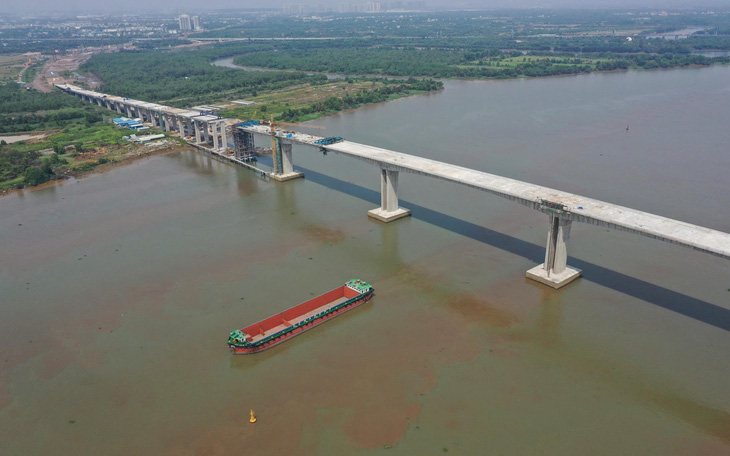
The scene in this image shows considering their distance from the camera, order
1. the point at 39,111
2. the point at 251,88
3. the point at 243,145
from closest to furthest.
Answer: the point at 243,145
the point at 39,111
the point at 251,88

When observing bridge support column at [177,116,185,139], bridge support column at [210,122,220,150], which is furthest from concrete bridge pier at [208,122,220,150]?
bridge support column at [177,116,185,139]

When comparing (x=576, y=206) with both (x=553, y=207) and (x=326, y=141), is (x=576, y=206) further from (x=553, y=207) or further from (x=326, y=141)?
(x=326, y=141)

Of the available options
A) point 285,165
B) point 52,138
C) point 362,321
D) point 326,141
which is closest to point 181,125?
point 52,138

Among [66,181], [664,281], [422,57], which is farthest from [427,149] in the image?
[422,57]

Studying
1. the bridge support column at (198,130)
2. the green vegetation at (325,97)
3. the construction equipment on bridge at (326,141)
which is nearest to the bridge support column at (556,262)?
the construction equipment on bridge at (326,141)

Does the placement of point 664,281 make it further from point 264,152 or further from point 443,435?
point 264,152

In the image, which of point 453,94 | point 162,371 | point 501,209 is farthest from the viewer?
point 453,94

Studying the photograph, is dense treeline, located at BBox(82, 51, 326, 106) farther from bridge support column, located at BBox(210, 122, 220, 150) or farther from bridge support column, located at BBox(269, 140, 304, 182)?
bridge support column, located at BBox(269, 140, 304, 182)
